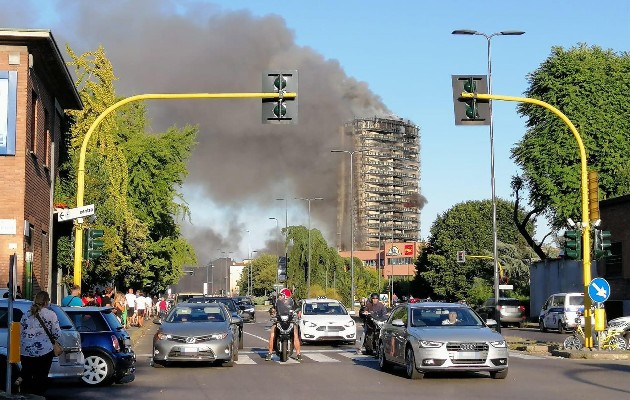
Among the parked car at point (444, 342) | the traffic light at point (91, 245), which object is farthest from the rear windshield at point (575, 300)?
the traffic light at point (91, 245)

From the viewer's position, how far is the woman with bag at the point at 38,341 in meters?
14.6

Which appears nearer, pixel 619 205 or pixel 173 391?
pixel 173 391

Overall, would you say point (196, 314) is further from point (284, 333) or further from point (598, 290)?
point (598, 290)

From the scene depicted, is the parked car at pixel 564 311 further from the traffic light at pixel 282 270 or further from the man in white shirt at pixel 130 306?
the traffic light at pixel 282 270

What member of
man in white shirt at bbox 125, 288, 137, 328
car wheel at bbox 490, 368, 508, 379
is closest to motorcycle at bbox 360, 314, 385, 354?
car wheel at bbox 490, 368, 508, 379

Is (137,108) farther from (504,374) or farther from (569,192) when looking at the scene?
→ (504,374)

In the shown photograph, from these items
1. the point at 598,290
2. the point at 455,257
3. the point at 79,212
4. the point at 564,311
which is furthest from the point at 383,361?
the point at 455,257

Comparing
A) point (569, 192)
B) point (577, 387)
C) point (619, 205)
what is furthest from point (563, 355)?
point (569, 192)

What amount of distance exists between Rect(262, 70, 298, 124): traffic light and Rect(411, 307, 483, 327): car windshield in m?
4.74

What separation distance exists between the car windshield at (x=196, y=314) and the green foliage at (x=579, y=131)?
40.8m

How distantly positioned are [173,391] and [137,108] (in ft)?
157

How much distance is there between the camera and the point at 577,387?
18.1 metres

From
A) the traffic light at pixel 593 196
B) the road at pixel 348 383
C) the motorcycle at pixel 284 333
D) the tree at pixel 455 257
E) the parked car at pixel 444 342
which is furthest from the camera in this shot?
the tree at pixel 455 257

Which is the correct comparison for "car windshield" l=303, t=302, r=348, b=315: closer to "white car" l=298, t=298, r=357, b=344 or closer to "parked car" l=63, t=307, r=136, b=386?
"white car" l=298, t=298, r=357, b=344
